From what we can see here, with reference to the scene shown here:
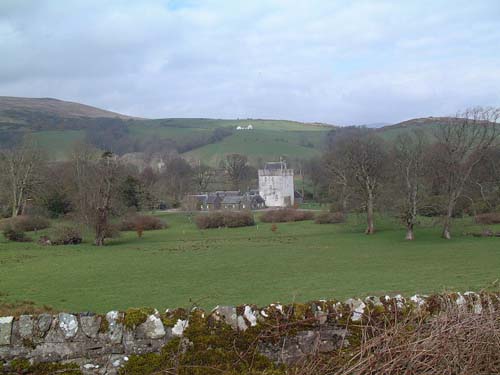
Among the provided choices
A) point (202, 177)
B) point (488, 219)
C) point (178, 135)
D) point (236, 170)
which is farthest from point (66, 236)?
point (178, 135)

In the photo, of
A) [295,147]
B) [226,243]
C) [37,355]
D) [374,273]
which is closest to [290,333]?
[37,355]

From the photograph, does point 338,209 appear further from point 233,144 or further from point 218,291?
point 233,144

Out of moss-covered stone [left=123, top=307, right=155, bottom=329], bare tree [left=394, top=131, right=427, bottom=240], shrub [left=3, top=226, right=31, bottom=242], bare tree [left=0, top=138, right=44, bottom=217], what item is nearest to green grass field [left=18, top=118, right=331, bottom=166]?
bare tree [left=0, top=138, right=44, bottom=217]

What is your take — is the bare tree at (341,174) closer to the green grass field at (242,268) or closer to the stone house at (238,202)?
the green grass field at (242,268)

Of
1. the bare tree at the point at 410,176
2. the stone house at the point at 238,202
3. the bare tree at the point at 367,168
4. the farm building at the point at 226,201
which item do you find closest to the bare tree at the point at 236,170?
the farm building at the point at 226,201

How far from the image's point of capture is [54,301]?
1908 centimetres

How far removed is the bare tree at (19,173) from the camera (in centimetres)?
6022

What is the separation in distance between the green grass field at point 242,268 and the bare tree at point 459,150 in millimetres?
4384

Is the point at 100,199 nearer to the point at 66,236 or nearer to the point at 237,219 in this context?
the point at 66,236

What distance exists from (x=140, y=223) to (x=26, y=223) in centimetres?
1251

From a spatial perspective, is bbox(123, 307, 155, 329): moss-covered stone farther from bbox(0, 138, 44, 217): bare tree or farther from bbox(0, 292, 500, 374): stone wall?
bbox(0, 138, 44, 217): bare tree

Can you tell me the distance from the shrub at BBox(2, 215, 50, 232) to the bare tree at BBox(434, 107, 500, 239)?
41.1m

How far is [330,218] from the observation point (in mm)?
57094

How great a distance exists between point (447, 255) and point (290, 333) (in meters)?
30.3
